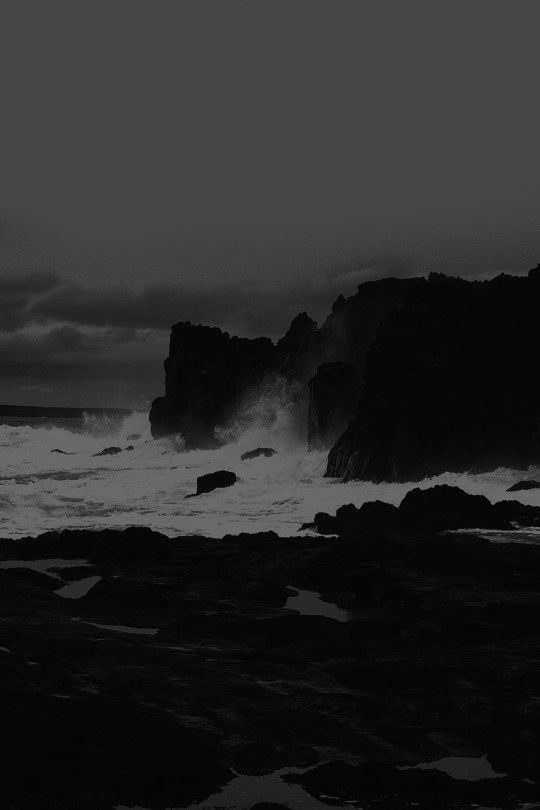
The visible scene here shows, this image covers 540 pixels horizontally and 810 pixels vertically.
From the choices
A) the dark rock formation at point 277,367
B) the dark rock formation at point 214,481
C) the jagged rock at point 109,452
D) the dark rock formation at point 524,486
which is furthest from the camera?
the jagged rock at point 109,452

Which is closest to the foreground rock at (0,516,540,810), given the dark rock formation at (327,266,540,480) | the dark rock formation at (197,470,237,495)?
the dark rock formation at (197,470,237,495)

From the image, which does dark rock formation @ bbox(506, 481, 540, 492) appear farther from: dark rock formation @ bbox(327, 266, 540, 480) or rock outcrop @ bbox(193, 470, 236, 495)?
rock outcrop @ bbox(193, 470, 236, 495)

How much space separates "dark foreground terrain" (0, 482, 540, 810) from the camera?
8203 mm

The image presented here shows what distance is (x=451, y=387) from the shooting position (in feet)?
178

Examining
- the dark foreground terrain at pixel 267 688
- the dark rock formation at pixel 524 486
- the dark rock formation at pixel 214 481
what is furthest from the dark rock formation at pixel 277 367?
the dark foreground terrain at pixel 267 688

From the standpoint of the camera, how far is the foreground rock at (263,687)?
8.22m

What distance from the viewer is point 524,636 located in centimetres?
1454

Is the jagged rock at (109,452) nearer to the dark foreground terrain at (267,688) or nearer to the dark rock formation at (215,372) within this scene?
the dark rock formation at (215,372)

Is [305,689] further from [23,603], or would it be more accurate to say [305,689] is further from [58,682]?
[23,603]

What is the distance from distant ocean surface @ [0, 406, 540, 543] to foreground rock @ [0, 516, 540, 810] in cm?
1251

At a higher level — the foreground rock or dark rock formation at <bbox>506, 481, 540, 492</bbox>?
dark rock formation at <bbox>506, 481, 540, 492</bbox>

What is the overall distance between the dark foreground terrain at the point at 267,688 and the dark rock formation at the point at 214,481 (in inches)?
1074

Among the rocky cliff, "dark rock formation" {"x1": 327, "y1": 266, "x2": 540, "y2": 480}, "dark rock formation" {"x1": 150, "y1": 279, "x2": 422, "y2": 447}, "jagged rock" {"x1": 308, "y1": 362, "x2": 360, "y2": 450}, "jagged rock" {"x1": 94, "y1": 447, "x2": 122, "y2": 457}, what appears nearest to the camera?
"dark rock formation" {"x1": 327, "y1": 266, "x2": 540, "y2": 480}

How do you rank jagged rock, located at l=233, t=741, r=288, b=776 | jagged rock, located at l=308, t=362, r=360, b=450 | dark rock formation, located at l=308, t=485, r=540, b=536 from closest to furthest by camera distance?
jagged rock, located at l=233, t=741, r=288, b=776, dark rock formation, located at l=308, t=485, r=540, b=536, jagged rock, located at l=308, t=362, r=360, b=450
